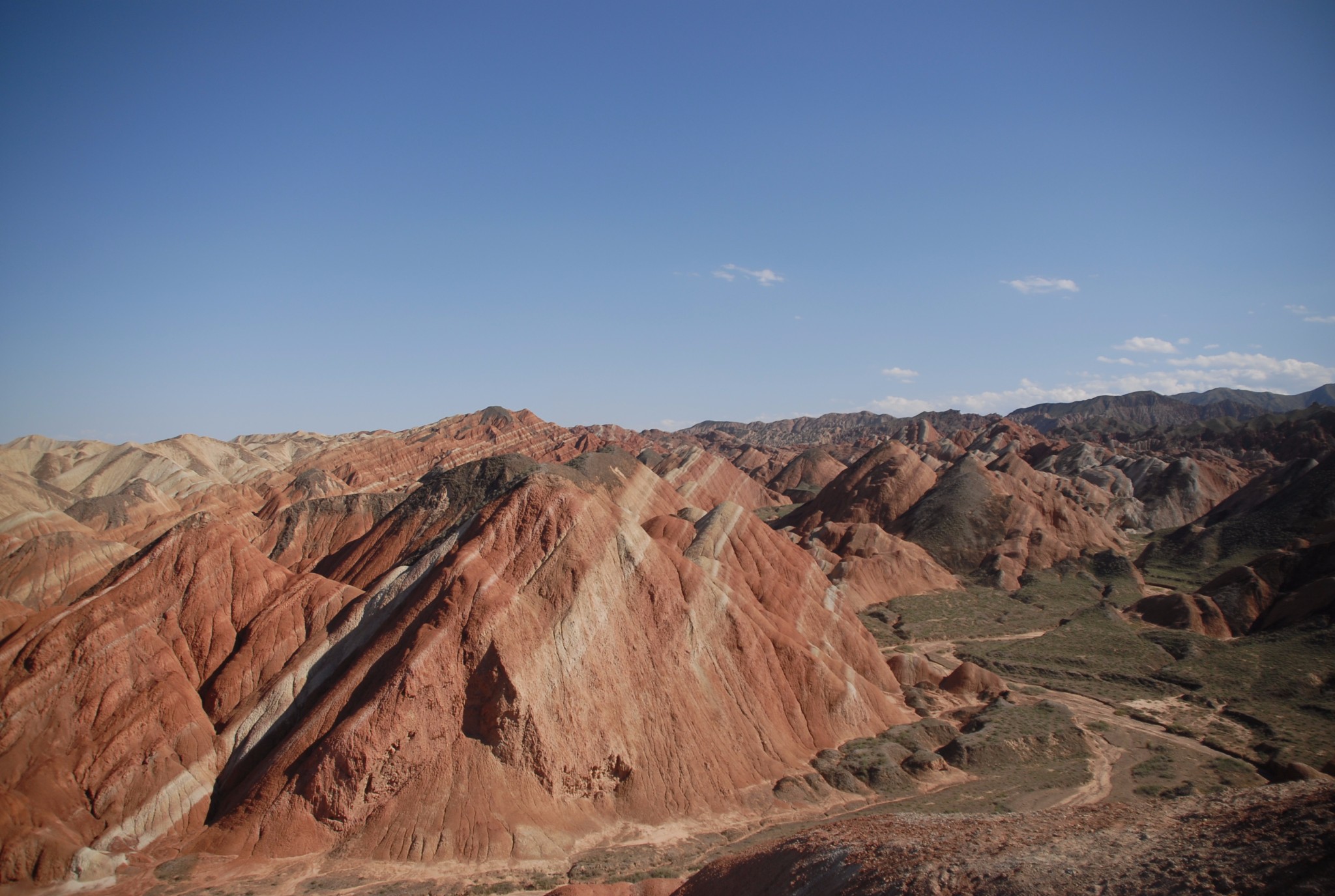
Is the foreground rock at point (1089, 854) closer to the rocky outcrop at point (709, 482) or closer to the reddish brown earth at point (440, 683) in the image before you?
the reddish brown earth at point (440, 683)

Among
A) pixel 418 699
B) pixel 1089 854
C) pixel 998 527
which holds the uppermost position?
pixel 1089 854

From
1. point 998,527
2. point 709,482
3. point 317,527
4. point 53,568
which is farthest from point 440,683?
point 709,482

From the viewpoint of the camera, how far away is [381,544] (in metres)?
52.0

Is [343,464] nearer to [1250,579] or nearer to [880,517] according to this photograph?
[880,517]

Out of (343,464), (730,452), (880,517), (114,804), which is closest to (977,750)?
(114,804)

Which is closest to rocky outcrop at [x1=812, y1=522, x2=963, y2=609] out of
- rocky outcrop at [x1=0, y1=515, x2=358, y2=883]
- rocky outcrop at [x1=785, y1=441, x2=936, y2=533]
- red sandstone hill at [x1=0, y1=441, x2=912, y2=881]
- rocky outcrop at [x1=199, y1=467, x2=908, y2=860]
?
rocky outcrop at [x1=785, y1=441, x2=936, y2=533]

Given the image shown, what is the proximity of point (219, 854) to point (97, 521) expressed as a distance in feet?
A: 256

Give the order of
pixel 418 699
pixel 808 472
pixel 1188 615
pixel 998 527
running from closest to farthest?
pixel 418 699, pixel 1188 615, pixel 998 527, pixel 808 472

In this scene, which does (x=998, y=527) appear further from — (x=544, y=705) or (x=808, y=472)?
(x=544, y=705)

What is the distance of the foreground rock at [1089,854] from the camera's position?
1273 cm

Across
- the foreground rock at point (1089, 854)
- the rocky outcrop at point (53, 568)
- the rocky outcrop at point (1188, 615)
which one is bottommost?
the rocky outcrop at point (1188, 615)

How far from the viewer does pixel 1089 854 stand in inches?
579

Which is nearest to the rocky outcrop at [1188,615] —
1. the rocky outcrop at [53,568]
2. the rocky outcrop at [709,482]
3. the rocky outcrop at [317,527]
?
the rocky outcrop at [709,482]

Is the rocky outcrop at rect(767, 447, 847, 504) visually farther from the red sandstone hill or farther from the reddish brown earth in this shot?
the red sandstone hill
